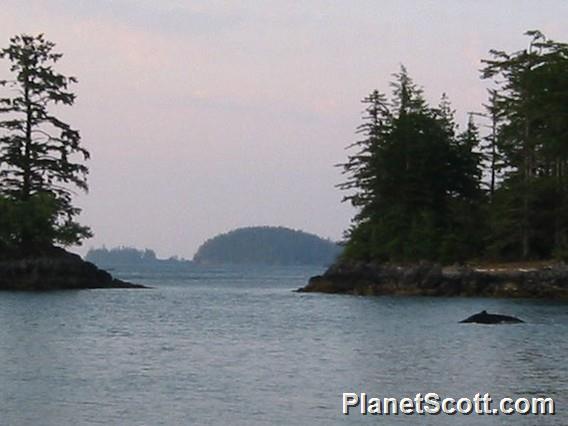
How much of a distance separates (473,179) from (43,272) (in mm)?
31998

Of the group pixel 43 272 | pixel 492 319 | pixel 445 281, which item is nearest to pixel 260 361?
pixel 492 319

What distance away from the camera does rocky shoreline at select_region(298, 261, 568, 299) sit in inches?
2781

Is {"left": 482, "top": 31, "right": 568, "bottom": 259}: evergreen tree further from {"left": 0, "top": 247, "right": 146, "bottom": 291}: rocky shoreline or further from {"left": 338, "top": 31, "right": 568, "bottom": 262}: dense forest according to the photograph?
{"left": 0, "top": 247, "right": 146, "bottom": 291}: rocky shoreline

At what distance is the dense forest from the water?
47.1ft

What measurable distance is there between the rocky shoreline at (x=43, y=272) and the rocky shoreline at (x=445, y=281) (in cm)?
1721

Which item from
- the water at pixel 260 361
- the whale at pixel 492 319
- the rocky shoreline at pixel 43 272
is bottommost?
the water at pixel 260 361

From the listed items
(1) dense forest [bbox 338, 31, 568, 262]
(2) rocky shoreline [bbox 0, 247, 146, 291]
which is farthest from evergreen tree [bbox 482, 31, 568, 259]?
(2) rocky shoreline [bbox 0, 247, 146, 291]

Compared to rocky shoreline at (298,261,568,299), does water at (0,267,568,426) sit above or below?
below

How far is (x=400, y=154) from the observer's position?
89.2 meters

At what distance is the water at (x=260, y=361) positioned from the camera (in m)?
27.7

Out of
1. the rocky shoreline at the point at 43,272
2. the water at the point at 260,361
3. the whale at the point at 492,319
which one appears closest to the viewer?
the water at the point at 260,361

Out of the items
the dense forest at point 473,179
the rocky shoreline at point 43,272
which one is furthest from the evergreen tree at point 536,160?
the rocky shoreline at point 43,272

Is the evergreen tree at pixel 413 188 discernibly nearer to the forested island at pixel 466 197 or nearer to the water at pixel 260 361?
the forested island at pixel 466 197

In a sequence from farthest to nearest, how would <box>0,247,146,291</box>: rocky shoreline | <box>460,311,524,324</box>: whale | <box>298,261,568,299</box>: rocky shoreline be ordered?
<box>0,247,146,291</box>: rocky shoreline → <box>298,261,568,299</box>: rocky shoreline → <box>460,311,524,324</box>: whale
